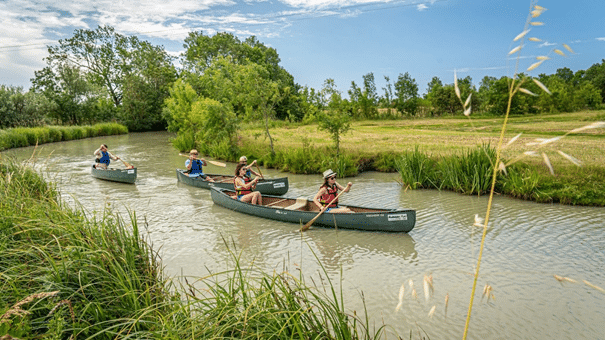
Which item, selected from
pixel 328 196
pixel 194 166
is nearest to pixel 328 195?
pixel 328 196

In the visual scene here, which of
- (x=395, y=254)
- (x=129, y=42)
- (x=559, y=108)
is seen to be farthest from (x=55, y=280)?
(x=129, y=42)

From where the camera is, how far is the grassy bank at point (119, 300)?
3359mm

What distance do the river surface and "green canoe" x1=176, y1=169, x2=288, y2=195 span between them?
2.64 feet

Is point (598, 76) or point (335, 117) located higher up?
point (598, 76)

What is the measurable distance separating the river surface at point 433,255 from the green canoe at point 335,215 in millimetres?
210

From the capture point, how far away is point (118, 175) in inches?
668

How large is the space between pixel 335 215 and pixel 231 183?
6.02m

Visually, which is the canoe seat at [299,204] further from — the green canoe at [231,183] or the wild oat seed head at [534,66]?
the wild oat seed head at [534,66]


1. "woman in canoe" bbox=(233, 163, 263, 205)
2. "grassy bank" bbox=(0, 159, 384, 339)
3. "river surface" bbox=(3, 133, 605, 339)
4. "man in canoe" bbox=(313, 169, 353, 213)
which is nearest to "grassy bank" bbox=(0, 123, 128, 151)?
"woman in canoe" bbox=(233, 163, 263, 205)

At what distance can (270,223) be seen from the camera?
1119 centimetres

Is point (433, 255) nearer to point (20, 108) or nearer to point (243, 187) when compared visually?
point (243, 187)

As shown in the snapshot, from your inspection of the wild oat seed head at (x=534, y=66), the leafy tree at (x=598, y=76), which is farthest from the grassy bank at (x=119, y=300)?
the leafy tree at (x=598, y=76)

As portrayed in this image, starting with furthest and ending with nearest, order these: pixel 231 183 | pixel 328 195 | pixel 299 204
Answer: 1. pixel 231 183
2. pixel 299 204
3. pixel 328 195

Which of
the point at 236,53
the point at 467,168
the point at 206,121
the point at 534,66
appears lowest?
the point at 467,168
